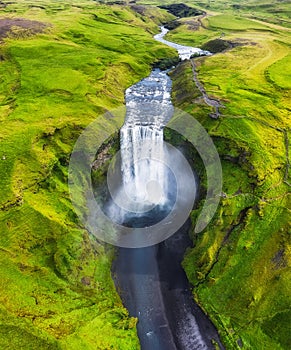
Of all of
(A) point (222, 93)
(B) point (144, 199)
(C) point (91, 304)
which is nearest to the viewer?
(C) point (91, 304)

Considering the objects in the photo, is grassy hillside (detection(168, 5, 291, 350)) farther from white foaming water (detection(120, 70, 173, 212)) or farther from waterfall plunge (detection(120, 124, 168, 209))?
waterfall plunge (detection(120, 124, 168, 209))

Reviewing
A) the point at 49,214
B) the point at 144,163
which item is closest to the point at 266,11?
the point at 144,163

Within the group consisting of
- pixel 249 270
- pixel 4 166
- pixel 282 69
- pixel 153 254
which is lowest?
pixel 153 254

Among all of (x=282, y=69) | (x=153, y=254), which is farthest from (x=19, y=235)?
(x=282, y=69)

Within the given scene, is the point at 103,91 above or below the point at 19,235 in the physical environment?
above

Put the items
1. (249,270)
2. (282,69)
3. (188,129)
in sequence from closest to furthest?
(249,270) → (188,129) → (282,69)

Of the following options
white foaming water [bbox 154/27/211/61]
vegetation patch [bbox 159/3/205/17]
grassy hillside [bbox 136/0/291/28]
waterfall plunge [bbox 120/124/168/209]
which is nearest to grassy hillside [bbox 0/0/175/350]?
waterfall plunge [bbox 120/124/168/209]

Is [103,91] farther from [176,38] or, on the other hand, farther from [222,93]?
[176,38]
